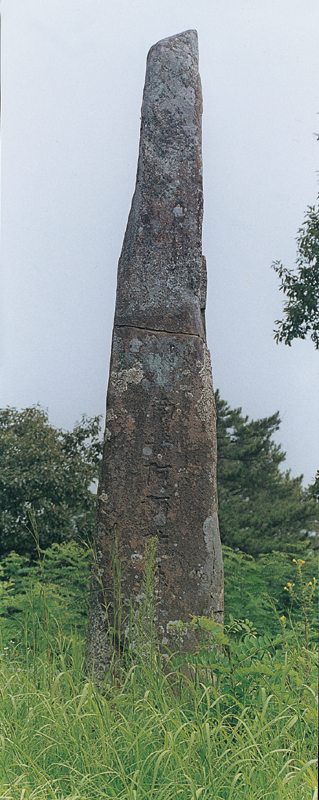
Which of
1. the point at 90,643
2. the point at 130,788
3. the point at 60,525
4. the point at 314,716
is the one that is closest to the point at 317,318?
the point at 60,525

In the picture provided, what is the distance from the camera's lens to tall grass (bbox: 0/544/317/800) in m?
1.99

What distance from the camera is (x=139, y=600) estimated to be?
3.14 metres

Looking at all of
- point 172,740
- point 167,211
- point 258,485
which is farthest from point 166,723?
point 258,485

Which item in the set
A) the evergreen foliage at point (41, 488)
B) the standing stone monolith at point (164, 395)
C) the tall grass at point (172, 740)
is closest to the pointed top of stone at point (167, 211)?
the standing stone monolith at point (164, 395)

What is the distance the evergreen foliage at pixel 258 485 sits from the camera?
9.77m

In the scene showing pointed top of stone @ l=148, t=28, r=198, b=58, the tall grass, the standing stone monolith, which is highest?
pointed top of stone @ l=148, t=28, r=198, b=58

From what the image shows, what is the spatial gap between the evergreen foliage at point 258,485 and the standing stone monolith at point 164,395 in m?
6.38

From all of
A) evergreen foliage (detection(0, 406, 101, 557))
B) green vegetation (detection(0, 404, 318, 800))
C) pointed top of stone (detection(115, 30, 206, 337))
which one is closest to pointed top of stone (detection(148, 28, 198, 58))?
pointed top of stone (detection(115, 30, 206, 337))

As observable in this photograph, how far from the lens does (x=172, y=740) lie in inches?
80.0

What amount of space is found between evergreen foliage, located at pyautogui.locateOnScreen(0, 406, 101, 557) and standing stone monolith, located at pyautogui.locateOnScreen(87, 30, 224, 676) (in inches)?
160

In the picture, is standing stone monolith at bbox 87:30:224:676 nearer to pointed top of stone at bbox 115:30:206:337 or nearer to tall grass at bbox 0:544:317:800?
pointed top of stone at bbox 115:30:206:337

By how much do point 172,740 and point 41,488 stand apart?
542cm

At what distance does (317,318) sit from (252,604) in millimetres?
3790

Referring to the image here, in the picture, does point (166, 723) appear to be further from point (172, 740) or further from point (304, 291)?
point (304, 291)
